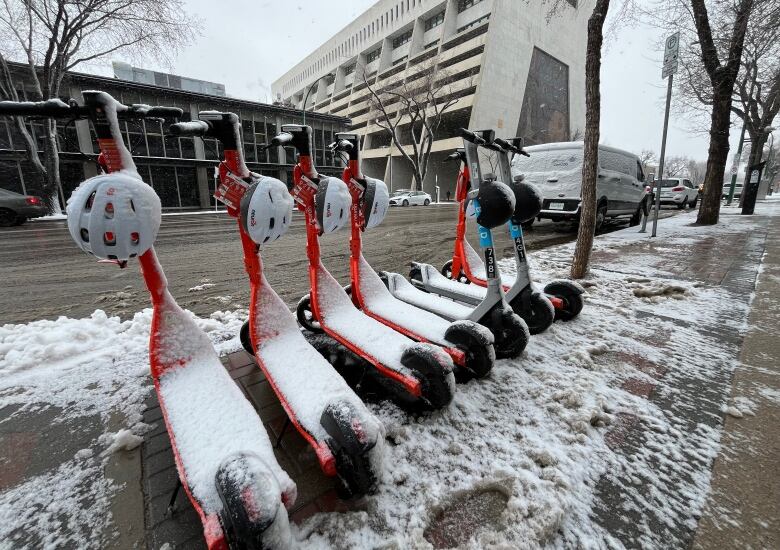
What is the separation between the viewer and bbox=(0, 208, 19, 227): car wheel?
11.7 meters

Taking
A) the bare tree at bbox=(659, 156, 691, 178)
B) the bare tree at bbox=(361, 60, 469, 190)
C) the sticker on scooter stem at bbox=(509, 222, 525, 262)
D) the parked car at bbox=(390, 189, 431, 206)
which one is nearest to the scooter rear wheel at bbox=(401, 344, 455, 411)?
the sticker on scooter stem at bbox=(509, 222, 525, 262)

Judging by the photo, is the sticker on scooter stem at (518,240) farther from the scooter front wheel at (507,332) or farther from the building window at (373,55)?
the building window at (373,55)

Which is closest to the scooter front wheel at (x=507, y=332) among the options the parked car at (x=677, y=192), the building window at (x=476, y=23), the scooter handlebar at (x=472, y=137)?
the scooter handlebar at (x=472, y=137)

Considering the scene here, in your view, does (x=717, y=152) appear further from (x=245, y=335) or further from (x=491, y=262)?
(x=245, y=335)

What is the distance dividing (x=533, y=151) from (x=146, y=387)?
901cm

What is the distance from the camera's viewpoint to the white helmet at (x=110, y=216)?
1262 millimetres

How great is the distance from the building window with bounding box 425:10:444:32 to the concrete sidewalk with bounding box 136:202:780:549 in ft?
161

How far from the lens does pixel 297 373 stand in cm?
186

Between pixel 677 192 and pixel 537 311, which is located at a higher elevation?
pixel 677 192

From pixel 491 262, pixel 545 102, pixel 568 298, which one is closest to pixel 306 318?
pixel 491 262

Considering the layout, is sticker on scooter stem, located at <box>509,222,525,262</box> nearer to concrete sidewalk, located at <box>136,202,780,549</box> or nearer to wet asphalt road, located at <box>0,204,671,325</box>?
concrete sidewalk, located at <box>136,202,780,549</box>

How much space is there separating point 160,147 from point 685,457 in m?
26.4

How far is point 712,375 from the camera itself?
7.76 feet

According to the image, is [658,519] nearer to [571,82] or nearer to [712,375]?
[712,375]
